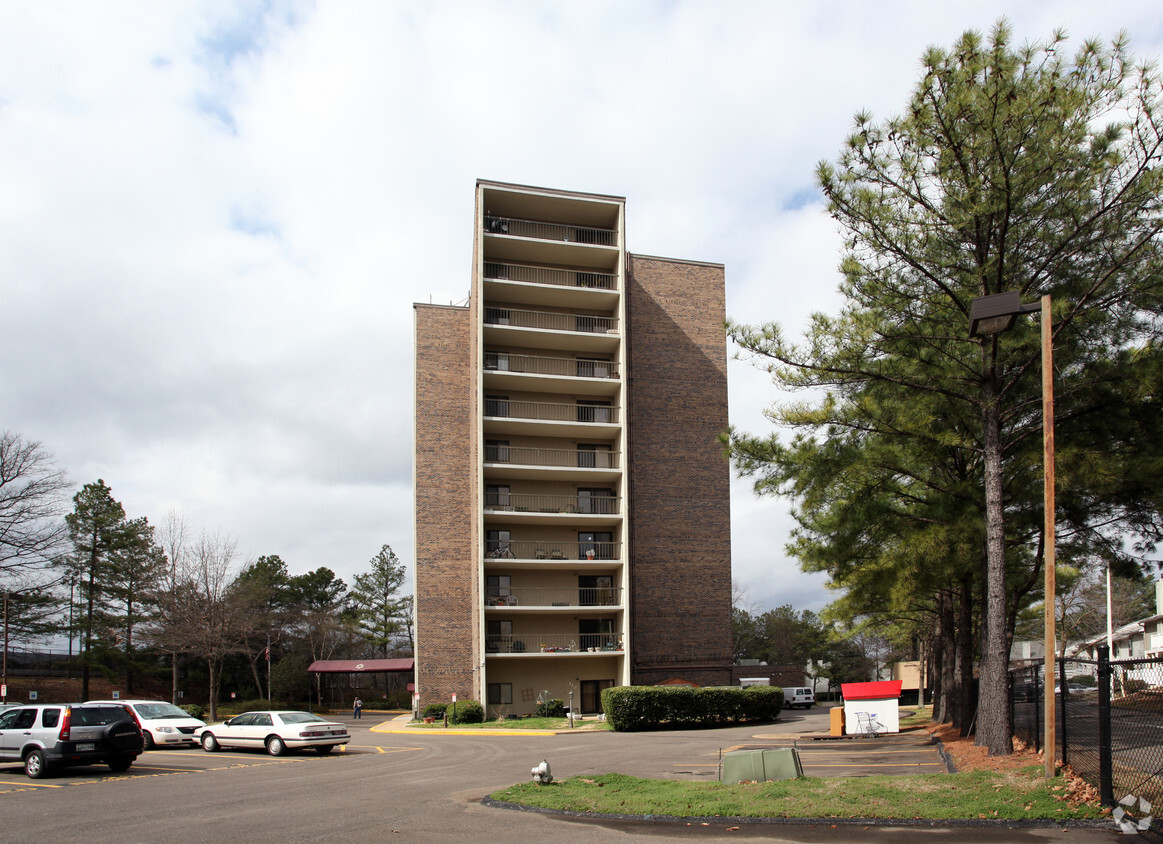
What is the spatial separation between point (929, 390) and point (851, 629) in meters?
17.4

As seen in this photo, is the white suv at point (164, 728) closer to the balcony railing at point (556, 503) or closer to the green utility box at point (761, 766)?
the balcony railing at point (556, 503)

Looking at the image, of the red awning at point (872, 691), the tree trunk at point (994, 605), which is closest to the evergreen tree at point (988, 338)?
the tree trunk at point (994, 605)

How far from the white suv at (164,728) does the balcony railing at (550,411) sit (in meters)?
20.0

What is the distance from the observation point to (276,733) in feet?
76.0

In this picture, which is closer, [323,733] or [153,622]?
[323,733]

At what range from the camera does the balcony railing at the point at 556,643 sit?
40.0 meters

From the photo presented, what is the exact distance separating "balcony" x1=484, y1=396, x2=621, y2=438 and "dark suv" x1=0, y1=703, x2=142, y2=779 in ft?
78.7

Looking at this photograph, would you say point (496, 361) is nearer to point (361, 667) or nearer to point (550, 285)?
point (550, 285)

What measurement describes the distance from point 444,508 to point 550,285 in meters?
12.5

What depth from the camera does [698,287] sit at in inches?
1858

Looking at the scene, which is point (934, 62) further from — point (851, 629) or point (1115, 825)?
point (851, 629)

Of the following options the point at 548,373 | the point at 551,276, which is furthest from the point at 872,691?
the point at 551,276

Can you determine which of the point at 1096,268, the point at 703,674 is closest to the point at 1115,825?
the point at 1096,268

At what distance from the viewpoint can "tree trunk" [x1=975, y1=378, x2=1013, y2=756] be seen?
1561 centimetres
